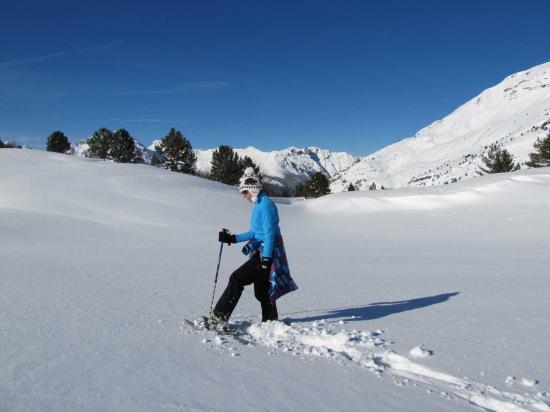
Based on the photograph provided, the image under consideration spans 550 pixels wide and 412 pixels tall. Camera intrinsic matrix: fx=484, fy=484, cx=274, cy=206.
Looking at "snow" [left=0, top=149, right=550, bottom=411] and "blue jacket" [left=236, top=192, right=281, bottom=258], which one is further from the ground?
"blue jacket" [left=236, top=192, right=281, bottom=258]

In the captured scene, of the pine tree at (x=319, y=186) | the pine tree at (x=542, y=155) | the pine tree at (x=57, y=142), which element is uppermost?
the pine tree at (x=542, y=155)

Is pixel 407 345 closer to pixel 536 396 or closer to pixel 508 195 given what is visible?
pixel 536 396

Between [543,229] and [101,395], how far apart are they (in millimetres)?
16935

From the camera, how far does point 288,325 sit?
574 cm

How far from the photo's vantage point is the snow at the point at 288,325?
376cm

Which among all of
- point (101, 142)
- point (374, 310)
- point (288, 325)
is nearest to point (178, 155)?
point (101, 142)

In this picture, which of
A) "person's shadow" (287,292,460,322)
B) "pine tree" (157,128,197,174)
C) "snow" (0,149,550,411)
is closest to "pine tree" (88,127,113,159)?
"pine tree" (157,128,197,174)

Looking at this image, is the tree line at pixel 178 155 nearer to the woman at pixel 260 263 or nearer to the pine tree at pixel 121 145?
the pine tree at pixel 121 145

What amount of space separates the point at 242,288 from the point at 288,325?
27.8 inches

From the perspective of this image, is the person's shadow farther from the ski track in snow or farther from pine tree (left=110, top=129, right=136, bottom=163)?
pine tree (left=110, top=129, right=136, bottom=163)

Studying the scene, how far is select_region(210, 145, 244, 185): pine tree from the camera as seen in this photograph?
5891 centimetres

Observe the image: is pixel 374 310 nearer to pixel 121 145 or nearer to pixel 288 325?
pixel 288 325

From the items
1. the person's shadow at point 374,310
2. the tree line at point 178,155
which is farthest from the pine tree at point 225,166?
the person's shadow at point 374,310

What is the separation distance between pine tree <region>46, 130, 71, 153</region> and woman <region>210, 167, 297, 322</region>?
220ft
